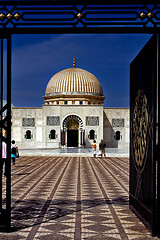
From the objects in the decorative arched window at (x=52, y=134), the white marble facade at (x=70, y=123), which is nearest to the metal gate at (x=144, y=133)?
the white marble facade at (x=70, y=123)

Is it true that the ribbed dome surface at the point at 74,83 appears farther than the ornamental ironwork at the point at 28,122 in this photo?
Yes

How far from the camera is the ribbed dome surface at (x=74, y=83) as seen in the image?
130ft

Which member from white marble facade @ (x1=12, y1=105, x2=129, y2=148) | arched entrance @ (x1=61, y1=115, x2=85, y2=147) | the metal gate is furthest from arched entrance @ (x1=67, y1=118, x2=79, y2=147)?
the metal gate

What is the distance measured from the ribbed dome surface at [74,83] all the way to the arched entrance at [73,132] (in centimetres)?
467

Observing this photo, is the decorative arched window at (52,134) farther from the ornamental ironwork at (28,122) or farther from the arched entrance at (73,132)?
the ornamental ironwork at (28,122)

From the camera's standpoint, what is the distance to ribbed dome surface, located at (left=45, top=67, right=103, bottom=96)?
39656 millimetres

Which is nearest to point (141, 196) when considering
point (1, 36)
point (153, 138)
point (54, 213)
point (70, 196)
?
point (153, 138)

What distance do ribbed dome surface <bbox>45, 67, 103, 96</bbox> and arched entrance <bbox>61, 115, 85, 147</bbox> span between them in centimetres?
467

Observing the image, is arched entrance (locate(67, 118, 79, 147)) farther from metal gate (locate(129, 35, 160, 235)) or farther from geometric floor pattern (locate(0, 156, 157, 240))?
metal gate (locate(129, 35, 160, 235))

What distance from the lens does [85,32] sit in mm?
4504

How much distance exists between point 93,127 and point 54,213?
99.8 ft

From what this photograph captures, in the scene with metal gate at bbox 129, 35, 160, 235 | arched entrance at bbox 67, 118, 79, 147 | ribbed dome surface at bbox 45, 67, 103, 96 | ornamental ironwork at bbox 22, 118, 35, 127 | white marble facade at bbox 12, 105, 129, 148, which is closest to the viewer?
metal gate at bbox 129, 35, 160, 235

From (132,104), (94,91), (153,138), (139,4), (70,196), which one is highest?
(94,91)

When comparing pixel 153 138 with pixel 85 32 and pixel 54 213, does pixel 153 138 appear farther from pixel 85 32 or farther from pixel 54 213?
pixel 54 213
